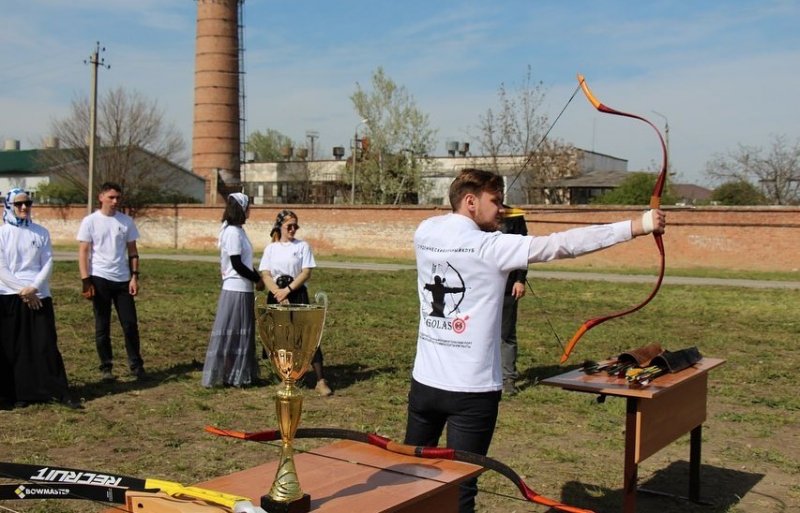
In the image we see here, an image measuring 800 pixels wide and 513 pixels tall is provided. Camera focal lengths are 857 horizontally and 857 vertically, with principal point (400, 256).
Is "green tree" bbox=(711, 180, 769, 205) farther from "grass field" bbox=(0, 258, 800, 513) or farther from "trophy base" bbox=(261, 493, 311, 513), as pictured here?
"trophy base" bbox=(261, 493, 311, 513)

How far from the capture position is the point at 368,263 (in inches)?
1222

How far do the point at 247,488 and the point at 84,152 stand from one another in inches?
2112

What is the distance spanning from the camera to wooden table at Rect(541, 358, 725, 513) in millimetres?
4633

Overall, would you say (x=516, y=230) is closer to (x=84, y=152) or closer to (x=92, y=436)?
(x=92, y=436)

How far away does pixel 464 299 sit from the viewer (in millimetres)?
3807

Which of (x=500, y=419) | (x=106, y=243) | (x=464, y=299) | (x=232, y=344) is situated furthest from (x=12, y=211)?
(x=464, y=299)

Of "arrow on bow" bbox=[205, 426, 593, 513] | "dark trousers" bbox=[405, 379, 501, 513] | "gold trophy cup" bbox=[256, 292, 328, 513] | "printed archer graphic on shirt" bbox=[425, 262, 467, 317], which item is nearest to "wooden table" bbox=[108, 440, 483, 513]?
"arrow on bow" bbox=[205, 426, 593, 513]

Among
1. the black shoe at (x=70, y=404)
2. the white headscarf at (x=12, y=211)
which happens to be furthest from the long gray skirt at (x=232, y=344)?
the white headscarf at (x=12, y=211)

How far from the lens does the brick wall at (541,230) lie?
91.1 feet

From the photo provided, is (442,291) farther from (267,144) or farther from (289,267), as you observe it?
(267,144)

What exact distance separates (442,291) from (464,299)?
0.12m

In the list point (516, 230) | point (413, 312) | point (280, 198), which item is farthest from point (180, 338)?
point (280, 198)

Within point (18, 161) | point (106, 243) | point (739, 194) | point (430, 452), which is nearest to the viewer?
point (430, 452)

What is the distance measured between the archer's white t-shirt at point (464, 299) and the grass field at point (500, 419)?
0.76 meters
